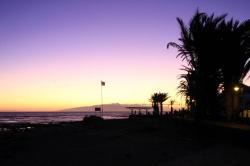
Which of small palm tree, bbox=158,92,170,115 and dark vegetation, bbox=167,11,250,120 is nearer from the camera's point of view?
dark vegetation, bbox=167,11,250,120

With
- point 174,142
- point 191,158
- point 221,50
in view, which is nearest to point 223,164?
point 191,158

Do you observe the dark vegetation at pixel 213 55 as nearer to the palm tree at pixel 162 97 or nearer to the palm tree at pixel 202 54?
the palm tree at pixel 202 54

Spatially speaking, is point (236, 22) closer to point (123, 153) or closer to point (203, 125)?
point (203, 125)

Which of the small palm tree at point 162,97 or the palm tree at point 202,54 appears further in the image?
the small palm tree at point 162,97

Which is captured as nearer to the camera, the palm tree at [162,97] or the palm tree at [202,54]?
the palm tree at [202,54]

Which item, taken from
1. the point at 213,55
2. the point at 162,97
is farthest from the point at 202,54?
the point at 162,97

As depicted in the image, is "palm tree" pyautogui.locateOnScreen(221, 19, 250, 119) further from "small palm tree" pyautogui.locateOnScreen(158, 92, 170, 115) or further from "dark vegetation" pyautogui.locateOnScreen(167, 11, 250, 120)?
"small palm tree" pyautogui.locateOnScreen(158, 92, 170, 115)

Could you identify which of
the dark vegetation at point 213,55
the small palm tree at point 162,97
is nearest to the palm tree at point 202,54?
the dark vegetation at point 213,55

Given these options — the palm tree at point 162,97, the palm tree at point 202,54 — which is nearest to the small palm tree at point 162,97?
the palm tree at point 162,97

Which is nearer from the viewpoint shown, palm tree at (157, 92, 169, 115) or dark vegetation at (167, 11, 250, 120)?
dark vegetation at (167, 11, 250, 120)

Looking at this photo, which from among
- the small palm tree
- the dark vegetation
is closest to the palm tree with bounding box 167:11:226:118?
→ the dark vegetation

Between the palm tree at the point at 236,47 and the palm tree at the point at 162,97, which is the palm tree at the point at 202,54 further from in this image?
the palm tree at the point at 162,97

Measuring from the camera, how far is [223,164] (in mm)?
11234

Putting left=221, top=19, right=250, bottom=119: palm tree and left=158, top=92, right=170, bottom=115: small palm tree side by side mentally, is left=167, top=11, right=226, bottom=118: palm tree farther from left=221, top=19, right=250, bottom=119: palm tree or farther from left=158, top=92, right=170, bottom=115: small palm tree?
left=158, top=92, right=170, bottom=115: small palm tree
